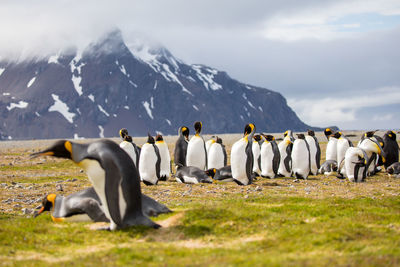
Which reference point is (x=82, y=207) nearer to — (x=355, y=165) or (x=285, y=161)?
(x=355, y=165)

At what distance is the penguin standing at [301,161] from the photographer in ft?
66.3

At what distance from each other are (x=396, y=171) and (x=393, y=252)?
13.9m

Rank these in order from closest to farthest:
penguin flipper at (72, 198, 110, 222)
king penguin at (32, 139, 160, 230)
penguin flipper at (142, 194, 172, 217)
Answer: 1. king penguin at (32, 139, 160, 230)
2. penguin flipper at (72, 198, 110, 222)
3. penguin flipper at (142, 194, 172, 217)

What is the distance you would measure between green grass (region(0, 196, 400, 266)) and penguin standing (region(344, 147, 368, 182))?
7.24m

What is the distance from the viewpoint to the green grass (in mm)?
7016

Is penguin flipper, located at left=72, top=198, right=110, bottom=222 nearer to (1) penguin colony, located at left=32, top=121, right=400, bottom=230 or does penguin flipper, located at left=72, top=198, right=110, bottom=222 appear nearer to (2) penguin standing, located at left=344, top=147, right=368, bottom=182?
(1) penguin colony, located at left=32, top=121, right=400, bottom=230

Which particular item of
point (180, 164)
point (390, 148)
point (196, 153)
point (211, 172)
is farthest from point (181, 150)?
point (390, 148)

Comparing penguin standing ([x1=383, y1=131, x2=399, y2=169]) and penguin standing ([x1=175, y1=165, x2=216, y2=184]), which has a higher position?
penguin standing ([x1=383, y1=131, x2=399, y2=169])

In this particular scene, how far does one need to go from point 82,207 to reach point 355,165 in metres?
11.2

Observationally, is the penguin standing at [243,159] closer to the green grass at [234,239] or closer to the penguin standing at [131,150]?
the penguin standing at [131,150]

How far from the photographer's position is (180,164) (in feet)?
70.6

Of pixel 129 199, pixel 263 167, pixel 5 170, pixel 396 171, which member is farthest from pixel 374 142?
pixel 5 170

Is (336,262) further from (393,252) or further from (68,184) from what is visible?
(68,184)

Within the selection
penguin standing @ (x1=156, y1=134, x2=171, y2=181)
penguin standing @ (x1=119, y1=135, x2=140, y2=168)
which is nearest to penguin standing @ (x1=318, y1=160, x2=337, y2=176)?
penguin standing @ (x1=156, y1=134, x2=171, y2=181)
